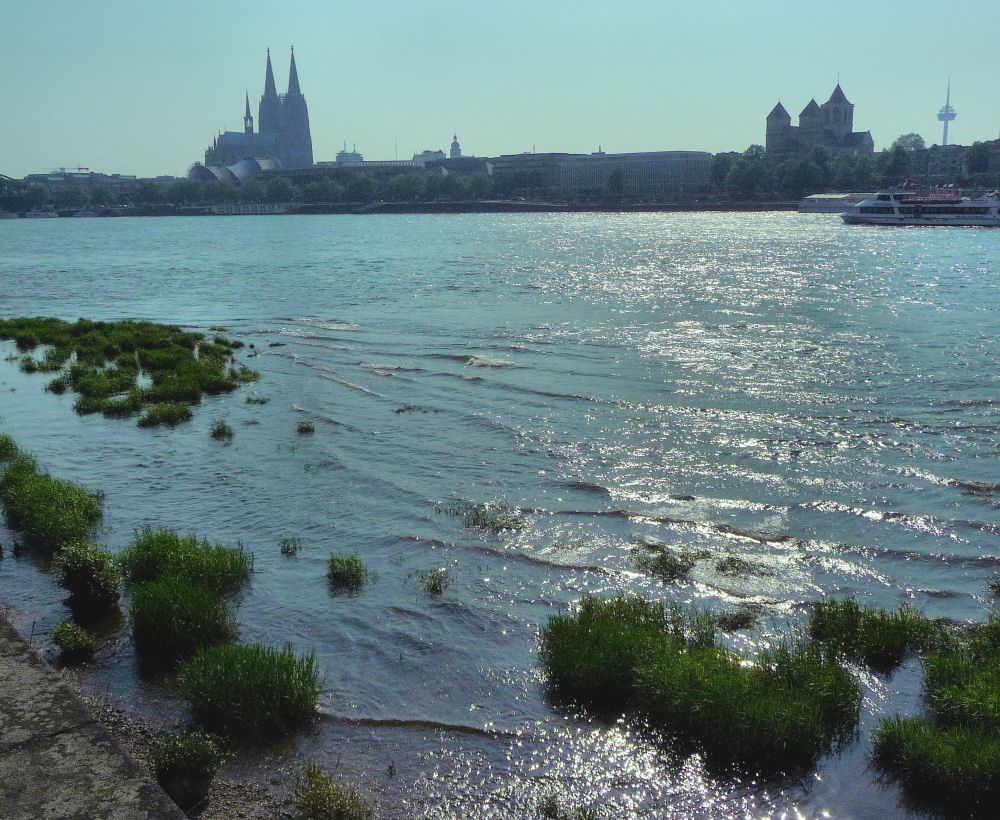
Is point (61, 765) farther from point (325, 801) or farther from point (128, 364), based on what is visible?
point (128, 364)

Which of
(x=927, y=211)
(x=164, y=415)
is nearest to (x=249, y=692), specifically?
(x=164, y=415)

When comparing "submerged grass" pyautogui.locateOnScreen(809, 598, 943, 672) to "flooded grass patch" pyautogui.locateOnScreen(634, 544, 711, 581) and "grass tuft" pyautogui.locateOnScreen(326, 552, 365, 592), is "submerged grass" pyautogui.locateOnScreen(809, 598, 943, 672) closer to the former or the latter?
"flooded grass patch" pyautogui.locateOnScreen(634, 544, 711, 581)

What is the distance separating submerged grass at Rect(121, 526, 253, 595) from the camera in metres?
10.4

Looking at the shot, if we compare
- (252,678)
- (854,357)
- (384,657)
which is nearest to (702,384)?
(854,357)

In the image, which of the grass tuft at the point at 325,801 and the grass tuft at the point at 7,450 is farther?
the grass tuft at the point at 7,450

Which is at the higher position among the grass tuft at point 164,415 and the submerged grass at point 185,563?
the grass tuft at point 164,415

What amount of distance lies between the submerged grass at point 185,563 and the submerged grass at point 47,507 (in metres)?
1.22

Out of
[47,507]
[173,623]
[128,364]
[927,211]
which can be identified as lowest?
[173,623]

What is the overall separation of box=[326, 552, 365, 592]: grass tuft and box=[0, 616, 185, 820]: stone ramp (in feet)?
12.7

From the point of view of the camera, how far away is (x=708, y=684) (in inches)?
303

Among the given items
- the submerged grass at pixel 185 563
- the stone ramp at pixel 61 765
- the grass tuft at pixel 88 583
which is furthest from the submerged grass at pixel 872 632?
the grass tuft at pixel 88 583

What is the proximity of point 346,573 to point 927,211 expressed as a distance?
123m

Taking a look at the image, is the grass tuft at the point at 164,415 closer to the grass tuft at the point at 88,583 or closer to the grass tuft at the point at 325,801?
the grass tuft at the point at 88,583

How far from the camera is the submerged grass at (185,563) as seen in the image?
1041 centimetres
